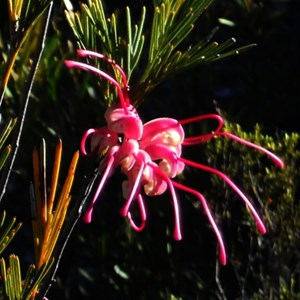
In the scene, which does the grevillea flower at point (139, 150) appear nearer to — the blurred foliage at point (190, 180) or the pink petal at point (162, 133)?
the pink petal at point (162, 133)

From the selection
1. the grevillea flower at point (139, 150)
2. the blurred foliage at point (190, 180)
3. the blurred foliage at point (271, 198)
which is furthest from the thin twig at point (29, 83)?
the blurred foliage at point (271, 198)

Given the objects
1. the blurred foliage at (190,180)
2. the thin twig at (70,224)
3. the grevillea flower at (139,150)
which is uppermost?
the grevillea flower at (139,150)

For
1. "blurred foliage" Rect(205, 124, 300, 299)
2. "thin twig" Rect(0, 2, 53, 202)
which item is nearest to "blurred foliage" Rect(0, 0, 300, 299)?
"blurred foliage" Rect(205, 124, 300, 299)

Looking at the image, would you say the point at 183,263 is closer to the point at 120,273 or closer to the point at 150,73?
the point at 120,273

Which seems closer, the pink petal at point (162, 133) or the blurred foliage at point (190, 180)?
the pink petal at point (162, 133)

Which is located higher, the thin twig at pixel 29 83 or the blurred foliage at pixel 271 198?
the thin twig at pixel 29 83

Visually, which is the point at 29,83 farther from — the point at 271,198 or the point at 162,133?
the point at 271,198

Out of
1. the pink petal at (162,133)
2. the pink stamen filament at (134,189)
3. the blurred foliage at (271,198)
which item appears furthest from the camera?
the blurred foliage at (271,198)

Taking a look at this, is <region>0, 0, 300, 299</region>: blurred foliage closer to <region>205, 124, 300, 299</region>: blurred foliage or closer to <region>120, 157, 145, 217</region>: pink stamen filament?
<region>205, 124, 300, 299</region>: blurred foliage

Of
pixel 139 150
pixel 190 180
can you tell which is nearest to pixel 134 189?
pixel 139 150

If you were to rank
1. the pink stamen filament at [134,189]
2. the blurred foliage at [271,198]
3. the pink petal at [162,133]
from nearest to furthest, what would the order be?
1. the pink stamen filament at [134,189]
2. the pink petal at [162,133]
3. the blurred foliage at [271,198]

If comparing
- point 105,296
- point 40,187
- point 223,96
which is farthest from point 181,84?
point 40,187
